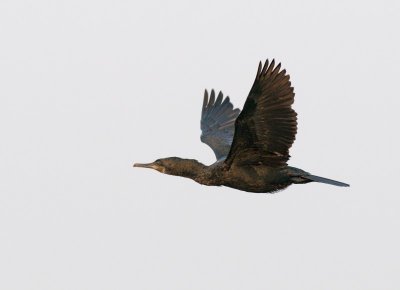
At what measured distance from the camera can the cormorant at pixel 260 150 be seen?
31.0ft

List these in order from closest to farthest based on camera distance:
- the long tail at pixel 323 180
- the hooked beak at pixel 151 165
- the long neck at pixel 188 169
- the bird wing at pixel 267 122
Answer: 1. the bird wing at pixel 267 122
2. the long tail at pixel 323 180
3. the long neck at pixel 188 169
4. the hooked beak at pixel 151 165

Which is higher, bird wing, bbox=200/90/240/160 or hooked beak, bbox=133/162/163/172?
bird wing, bbox=200/90/240/160

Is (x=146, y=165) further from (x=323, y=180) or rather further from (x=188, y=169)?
(x=323, y=180)

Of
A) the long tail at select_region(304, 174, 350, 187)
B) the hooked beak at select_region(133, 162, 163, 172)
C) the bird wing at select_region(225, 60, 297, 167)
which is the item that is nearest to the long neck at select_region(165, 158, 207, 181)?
the hooked beak at select_region(133, 162, 163, 172)

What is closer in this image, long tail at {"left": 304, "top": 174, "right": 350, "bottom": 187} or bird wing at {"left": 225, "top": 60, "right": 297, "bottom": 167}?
bird wing at {"left": 225, "top": 60, "right": 297, "bottom": 167}

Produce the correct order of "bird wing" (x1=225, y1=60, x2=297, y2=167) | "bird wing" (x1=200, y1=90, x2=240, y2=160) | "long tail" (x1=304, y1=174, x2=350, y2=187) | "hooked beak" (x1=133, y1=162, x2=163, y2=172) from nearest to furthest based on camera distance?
"bird wing" (x1=225, y1=60, x2=297, y2=167) → "long tail" (x1=304, y1=174, x2=350, y2=187) → "hooked beak" (x1=133, y1=162, x2=163, y2=172) → "bird wing" (x1=200, y1=90, x2=240, y2=160)

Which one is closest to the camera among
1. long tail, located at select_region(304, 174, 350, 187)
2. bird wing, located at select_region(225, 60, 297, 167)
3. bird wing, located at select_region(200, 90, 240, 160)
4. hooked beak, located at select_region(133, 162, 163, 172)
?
bird wing, located at select_region(225, 60, 297, 167)

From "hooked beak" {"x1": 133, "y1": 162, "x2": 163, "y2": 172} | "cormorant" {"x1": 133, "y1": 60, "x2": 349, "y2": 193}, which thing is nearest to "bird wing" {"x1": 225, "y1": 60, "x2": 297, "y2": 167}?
"cormorant" {"x1": 133, "y1": 60, "x2": 349, "y2": 193}

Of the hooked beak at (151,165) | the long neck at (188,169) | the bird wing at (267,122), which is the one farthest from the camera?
the hooked beak at (151,165)

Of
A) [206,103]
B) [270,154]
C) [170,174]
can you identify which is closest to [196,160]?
[170,174]

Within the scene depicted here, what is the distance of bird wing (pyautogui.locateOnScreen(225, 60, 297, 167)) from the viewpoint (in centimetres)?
Answer: 941

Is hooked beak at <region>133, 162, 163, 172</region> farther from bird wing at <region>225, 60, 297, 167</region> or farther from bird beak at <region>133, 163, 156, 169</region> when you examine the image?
bird wing at <region>225, 60, 297, 167</region>

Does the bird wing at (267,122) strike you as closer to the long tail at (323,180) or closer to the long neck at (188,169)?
the long tail at (323,180)

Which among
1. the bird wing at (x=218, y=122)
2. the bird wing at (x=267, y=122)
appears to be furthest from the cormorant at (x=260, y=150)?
the bird wing at (x=218, y=122)
